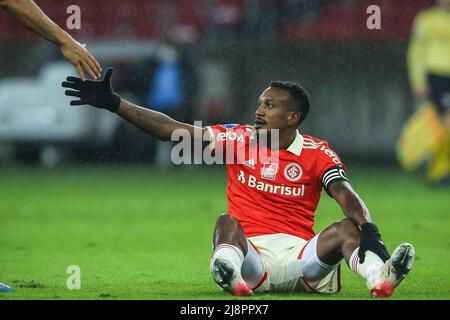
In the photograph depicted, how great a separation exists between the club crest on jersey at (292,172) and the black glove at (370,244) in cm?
82

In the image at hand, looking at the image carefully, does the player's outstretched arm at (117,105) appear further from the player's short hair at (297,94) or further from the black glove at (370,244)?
the black glove at (370,244)

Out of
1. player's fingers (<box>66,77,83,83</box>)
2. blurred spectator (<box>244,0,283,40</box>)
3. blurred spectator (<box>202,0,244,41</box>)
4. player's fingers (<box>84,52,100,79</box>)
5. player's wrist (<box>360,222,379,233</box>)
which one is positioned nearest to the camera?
player's wrist (<box>360,222,379,233</box>)

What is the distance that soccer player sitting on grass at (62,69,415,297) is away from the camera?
6.64 m

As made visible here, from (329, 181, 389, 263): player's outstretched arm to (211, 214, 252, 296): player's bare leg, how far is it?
0.66 m

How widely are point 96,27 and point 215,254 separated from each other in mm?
11342

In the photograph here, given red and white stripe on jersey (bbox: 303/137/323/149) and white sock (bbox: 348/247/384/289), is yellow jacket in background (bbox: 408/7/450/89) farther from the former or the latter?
white sock (bbox: 348/247/384/289)

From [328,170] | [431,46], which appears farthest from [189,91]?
[328,170]

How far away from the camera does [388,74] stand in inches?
661

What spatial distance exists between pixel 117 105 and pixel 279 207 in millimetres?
1268

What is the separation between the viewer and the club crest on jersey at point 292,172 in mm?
7285

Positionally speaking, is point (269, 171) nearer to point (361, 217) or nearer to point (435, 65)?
point (361, 217)

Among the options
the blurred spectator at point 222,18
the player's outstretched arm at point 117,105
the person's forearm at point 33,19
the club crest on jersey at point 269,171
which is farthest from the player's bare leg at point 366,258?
the blurred spectator at point 222,18

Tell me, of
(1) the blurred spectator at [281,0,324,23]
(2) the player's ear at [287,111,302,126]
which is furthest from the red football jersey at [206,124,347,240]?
(1) the blurred spectator at [281,0,324,23]

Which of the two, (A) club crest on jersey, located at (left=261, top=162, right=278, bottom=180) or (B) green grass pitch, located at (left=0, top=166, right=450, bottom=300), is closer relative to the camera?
(A) club crest on jersey, located at (left=261, top=162, right=278, bottom=180)
